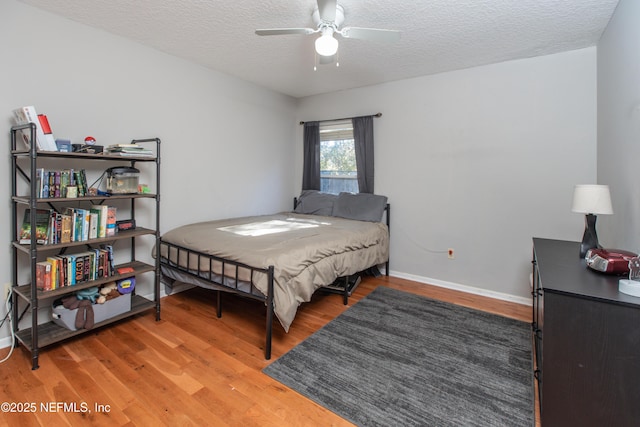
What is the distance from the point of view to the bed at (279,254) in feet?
6.91

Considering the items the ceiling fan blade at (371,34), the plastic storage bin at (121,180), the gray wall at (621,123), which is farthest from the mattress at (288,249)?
the gray wall at (621,123)

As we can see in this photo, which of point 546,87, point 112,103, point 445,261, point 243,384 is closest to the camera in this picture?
point 243,384

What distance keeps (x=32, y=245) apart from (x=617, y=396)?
3071 mm

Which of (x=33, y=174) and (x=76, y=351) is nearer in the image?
(x=33, y=174)

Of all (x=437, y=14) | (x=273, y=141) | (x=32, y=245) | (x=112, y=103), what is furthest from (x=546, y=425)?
(x=273, y=141)

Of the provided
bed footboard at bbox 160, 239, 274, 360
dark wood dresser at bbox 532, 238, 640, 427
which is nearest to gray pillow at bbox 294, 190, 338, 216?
bed footboard at bbox 160, 239, 274, 360

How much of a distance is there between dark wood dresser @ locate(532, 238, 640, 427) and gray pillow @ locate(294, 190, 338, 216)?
289cm

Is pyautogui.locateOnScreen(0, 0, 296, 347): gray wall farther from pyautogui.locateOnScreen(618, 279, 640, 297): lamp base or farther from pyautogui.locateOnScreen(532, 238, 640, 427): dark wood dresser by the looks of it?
pyautogui.locateOnScreen(618, 279, 640, 297): lamp base

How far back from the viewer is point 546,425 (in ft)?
4.37

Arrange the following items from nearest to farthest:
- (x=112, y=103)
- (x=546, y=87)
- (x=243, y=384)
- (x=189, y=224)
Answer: (x=243, y=384) → (x=112, y=103) → (x=546, y=87) → (x=189, y=224)

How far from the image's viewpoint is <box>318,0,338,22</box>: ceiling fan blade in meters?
1.82

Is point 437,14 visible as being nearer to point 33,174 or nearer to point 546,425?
point 546,425

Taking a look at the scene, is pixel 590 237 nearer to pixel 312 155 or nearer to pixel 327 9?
pixel 327 9

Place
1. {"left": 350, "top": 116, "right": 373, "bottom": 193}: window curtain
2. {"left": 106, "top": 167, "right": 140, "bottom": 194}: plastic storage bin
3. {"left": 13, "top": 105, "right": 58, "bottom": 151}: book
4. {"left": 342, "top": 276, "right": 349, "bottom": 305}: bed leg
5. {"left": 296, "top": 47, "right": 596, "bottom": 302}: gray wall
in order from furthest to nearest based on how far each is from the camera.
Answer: {"left": 350, "top": 116, "right": 373, "bottom": 193}: window curtain → {"left": 342, "top": 276, "right": 349, "bottom": 305}: bed leg → {"left": 296, "top": 47, "right": 596, "bottom": 302}: gray wall → {"left": 106, "top": 167, "right": 140, "bottom": 194}: plastic storage bin → {"left": 13, "top": 105, "right": 58, "bottom": 151}: book
